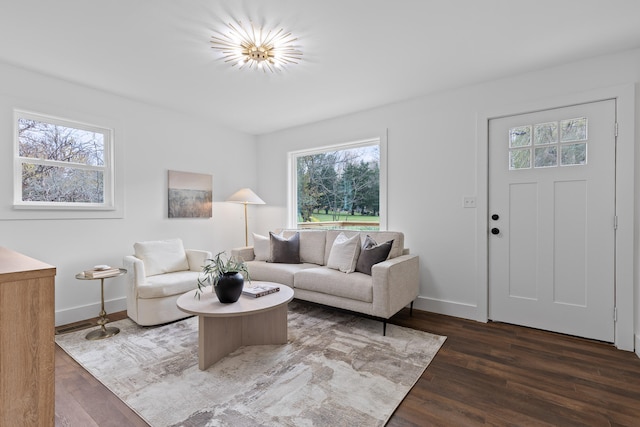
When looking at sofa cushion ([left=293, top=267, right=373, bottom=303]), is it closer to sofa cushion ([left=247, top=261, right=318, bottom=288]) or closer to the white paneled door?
sofa cushion ([left=247, top=261, right=318, bottom=288])

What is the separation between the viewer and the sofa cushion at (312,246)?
3.74 meters

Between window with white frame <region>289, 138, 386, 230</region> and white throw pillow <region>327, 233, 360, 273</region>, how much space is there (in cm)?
70

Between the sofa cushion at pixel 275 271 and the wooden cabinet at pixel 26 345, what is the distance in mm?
2364

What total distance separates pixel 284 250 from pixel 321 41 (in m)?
2.30

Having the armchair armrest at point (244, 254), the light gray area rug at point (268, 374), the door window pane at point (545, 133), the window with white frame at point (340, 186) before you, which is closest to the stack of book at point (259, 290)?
the light gray area rug at point (268, 374)

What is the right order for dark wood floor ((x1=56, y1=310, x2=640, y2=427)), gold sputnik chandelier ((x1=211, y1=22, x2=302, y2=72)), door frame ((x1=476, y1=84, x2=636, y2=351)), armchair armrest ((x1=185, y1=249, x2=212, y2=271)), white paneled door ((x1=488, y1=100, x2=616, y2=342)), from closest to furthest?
dark wood floor ((x1=56, y1=310, x2=640, y2=427)) → gold sputnik chandelier ((x1=211, y1=22, x2=302, y2=72)) → door frame ((x1=476, y1=84, x2=636, y2=351)) → white paneled door ((x1=488, y1=100, x2=616, y2=342)) → armchair armrest ((x1=185, y1=249, x2=212, y2=271))

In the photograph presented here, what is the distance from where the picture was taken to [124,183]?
3.44m

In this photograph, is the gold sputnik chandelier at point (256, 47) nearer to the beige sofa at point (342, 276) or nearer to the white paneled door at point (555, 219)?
the beige sofa at point (342, 276)

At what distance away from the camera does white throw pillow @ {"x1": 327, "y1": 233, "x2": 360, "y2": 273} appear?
10.3 feet

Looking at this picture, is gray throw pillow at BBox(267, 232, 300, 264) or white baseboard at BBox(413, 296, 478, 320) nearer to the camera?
white baseboard at BBox(413, 296, 478, 320)

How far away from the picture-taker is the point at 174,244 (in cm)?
354

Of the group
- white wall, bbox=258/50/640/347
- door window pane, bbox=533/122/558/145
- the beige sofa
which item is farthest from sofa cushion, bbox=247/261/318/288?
Answer: door window pane, bbox=533/122/558/145

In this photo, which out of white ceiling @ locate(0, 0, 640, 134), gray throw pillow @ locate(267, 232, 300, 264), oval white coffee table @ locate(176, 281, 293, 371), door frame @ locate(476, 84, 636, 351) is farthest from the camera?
gray throw pillow @ locate(267, 232, 300, 264)

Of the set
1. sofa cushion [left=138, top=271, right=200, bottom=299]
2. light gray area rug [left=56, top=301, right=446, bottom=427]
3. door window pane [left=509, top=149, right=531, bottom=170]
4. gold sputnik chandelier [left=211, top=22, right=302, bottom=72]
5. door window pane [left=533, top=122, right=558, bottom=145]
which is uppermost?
gold sputnik chandelier [left=211, top=22, right=302, bottom=72]
